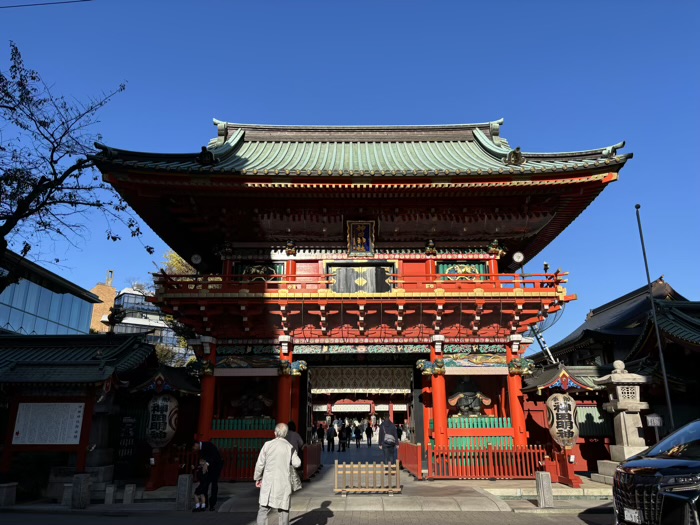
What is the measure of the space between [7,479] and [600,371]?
65.9ft

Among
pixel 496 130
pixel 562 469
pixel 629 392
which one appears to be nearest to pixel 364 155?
pixel 496 130

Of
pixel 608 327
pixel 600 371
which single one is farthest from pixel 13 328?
pixel 608 327

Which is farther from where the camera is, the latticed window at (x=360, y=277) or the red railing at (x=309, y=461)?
the latticed window at (x=360, y=277)

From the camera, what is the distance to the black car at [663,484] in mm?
5488

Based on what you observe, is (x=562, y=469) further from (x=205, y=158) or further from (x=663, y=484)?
(x=205, y=158)

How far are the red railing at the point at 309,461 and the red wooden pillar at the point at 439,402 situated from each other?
4.25 metres

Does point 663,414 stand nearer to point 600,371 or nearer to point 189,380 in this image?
point 600,371

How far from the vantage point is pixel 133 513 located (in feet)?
37.6

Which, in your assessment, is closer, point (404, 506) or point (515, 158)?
point (404, 506)

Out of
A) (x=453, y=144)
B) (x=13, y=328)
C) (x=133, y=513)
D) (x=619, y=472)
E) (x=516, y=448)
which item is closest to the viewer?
(x=619, y=472)

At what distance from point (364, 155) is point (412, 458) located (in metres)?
13.1

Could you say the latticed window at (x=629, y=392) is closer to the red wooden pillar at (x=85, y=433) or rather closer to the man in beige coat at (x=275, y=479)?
the man in beige coat at (x=275, y=479)

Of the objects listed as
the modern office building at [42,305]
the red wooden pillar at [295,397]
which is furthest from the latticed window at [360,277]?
the modern office building at [42,305]

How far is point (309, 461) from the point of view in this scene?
16172 millimetres
